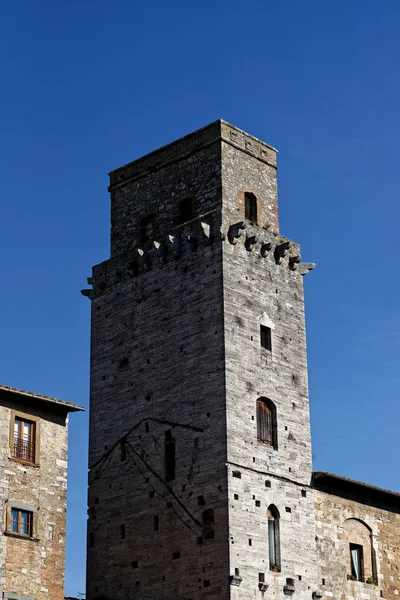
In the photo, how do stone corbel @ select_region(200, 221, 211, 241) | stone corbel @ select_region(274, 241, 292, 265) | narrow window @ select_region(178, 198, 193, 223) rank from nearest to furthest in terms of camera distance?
stone corbel @ select_region(200, 221, 211, 241) → stone corbel @ select_region(274, 241, 292, 265) → narrow window @ select_region(178, 198, 193, 223)

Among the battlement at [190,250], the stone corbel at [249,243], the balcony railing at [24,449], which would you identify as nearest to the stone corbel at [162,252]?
the battlement at [190,250]

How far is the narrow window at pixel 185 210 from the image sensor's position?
145ft

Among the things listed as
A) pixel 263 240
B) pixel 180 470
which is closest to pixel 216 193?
pixel 263 240

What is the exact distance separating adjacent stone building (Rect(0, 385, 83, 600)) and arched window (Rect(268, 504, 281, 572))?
7.09m

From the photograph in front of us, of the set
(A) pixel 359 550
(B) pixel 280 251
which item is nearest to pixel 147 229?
(B) pixel 280 251

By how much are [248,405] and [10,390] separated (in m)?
8.53

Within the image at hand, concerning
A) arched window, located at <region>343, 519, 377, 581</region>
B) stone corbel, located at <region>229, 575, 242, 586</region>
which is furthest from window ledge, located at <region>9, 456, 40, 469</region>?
arched window, located at <region>343, 519, 377, 581</region>

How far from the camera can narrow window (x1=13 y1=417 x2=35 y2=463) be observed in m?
35.3

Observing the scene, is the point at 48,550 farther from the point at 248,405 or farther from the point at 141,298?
the point at 141,298

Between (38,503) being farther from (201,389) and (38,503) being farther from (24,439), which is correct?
(201,389)

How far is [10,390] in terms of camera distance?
3494 centimetres

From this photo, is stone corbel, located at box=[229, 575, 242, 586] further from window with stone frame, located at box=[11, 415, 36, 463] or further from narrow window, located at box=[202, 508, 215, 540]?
window with stone frame, located at box=[11, 415, 36, 463]

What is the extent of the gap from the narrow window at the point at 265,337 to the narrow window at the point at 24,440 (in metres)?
9.36

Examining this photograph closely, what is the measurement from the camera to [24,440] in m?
35.6
